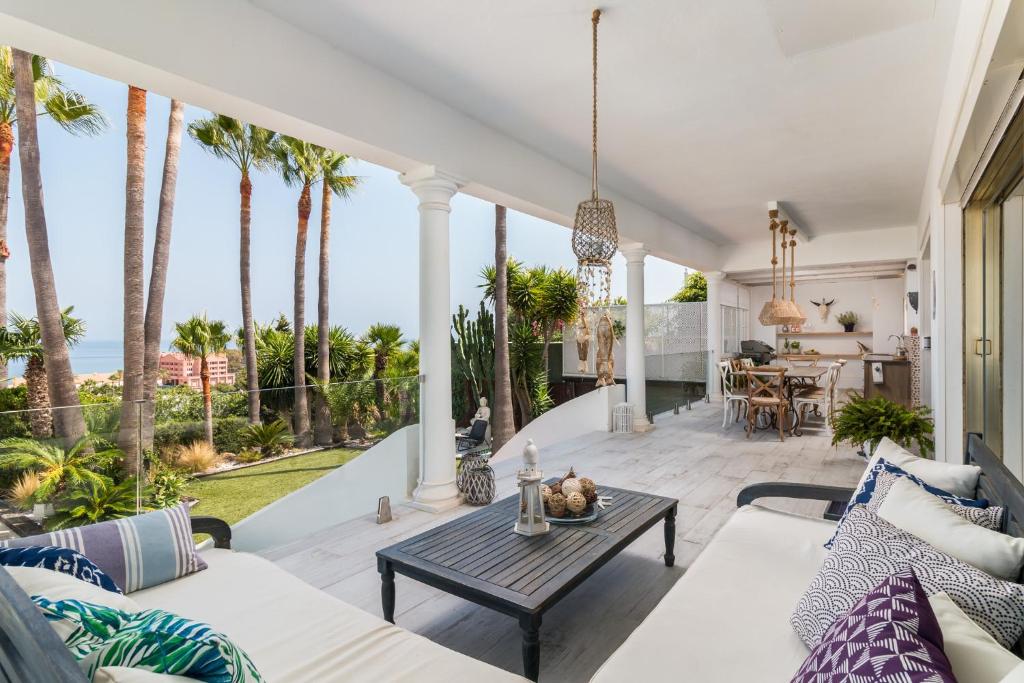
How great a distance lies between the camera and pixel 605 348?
2422 millimetres

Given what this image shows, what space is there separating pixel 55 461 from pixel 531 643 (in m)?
2.10

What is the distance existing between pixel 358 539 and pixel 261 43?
2.68m

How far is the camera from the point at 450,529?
2.33m

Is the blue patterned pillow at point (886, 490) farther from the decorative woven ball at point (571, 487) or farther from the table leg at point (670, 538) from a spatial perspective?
the decorative woven ball at point (571, 487)

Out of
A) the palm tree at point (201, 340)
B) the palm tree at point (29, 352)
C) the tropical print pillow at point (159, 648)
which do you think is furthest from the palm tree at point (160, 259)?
the tropical print pillow at point (159, 648)

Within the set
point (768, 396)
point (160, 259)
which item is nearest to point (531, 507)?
point (768, 396)

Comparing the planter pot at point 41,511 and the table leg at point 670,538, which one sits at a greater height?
the planter pot at point 41,511

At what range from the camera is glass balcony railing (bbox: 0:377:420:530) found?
219 centimetres

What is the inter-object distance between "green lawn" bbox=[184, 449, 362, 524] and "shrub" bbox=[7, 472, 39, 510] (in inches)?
25.5

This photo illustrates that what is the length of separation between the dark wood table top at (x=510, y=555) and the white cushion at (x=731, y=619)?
1.20 ft

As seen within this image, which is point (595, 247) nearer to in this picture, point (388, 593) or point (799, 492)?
point (799, 492)

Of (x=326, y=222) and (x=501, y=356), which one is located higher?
(x=326, y=222)

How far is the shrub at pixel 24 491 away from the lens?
2115 mm

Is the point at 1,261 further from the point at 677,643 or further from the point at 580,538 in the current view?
the point at 677,643
